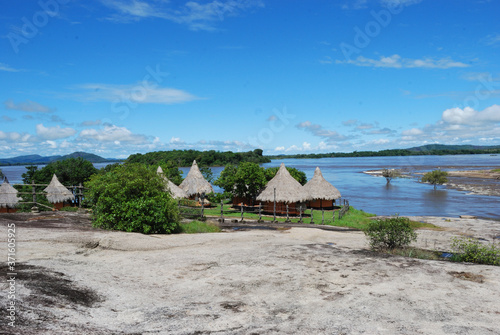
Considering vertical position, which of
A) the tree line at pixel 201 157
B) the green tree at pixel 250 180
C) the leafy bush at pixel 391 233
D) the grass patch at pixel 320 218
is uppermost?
the tree line at pixel 201 157

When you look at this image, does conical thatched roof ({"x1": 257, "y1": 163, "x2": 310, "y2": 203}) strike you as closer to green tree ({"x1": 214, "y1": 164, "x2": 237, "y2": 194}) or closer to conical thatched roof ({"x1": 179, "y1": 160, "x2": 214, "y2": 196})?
green tree ({"x1": 214, "y1": 164, "x2": 237, "y2": 194})

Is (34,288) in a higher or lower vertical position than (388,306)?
higher

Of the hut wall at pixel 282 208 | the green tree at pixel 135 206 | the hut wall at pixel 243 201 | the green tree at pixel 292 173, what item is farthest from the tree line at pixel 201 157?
the green tree at pixel 135 206

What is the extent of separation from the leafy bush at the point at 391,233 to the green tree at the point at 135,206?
329 inches

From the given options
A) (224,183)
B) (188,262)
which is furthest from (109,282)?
(224,183)

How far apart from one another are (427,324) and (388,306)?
87 centimetres

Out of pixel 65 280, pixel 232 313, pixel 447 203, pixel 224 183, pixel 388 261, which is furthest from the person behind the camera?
pixel 447 203

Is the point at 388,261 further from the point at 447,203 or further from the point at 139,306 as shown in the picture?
the point at 447,203

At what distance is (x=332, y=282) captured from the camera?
8.82 meters

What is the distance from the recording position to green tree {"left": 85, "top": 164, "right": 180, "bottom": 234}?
1513 centimetres

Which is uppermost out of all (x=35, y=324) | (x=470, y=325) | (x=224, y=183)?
(x=224, y=183)

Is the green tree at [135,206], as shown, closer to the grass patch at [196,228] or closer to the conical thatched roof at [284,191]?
the grass patch at [196,228]

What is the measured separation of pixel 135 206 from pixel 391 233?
10.1 meters

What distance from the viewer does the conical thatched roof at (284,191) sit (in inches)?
1065
